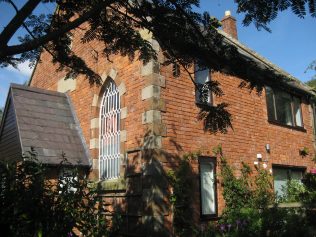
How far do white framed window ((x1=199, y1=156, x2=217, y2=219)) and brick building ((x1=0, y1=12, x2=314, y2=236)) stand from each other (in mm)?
A: 26

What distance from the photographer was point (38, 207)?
13.6 feet

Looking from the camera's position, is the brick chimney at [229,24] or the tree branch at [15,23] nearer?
the tree branch at [15,23]

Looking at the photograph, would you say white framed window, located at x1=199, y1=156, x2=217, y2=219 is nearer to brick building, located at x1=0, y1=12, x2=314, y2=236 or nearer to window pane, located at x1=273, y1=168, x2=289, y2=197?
brick building, located at x1=0, y1=12, x2=314, y2=236

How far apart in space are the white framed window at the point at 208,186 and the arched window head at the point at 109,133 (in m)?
2.26

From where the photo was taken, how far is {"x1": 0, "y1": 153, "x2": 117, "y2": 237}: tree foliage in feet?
13.1

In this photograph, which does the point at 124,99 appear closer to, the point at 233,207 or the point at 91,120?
the point at 91,120

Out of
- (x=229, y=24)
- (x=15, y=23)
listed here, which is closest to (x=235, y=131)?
(x=15, y=23)

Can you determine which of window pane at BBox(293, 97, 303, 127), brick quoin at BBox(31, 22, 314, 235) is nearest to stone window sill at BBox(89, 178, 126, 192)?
brick quoin at BBox(31, 22, 314, 235)

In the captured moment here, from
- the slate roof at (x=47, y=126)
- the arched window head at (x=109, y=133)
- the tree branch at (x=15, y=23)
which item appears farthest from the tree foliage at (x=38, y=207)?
the slate roof at (x=47, y=126)

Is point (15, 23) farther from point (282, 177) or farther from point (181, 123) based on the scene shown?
point (282, 177)

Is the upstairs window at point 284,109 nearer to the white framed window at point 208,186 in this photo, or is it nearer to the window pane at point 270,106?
the window pane at point 270,106

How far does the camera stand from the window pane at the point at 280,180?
12.0 metres

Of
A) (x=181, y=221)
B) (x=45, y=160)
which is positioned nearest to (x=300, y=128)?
(x=181, y=221)

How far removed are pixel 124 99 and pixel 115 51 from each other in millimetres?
4939
